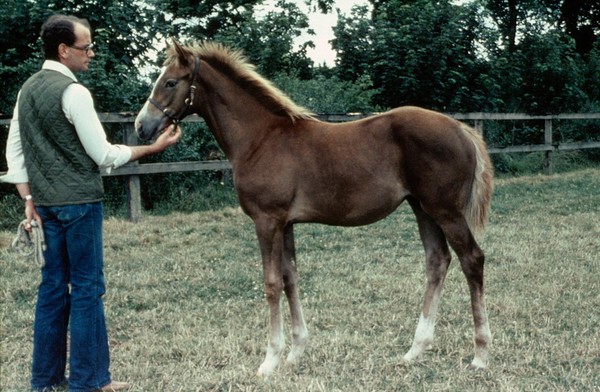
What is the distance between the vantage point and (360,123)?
15.4 feet

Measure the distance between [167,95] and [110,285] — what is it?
113 inches

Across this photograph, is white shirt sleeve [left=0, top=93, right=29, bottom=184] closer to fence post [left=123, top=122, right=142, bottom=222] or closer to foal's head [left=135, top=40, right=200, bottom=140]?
foal's head [left=135, top=40, right=200, bottom=140]

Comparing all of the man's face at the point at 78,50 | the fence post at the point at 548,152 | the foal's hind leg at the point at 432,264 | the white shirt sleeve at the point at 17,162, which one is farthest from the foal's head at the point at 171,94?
the fence post at the point at 548,152

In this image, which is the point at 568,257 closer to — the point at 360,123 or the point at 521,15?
the point at 360,123

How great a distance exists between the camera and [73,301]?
12.7 ft

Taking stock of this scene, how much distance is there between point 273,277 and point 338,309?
4.89ft

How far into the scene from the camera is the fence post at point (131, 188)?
33.4ft

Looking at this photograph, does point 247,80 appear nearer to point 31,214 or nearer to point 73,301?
point 31,214

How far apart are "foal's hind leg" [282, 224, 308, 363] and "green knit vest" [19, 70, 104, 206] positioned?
146 cm

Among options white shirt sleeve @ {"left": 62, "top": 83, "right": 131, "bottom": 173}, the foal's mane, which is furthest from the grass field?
the foal's mane

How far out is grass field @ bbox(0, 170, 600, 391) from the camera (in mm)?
4254

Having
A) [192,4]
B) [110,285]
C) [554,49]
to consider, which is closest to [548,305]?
[110,285]

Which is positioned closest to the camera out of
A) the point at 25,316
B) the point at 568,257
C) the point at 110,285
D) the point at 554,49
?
the point at 25,316

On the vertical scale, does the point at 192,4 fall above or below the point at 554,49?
above
